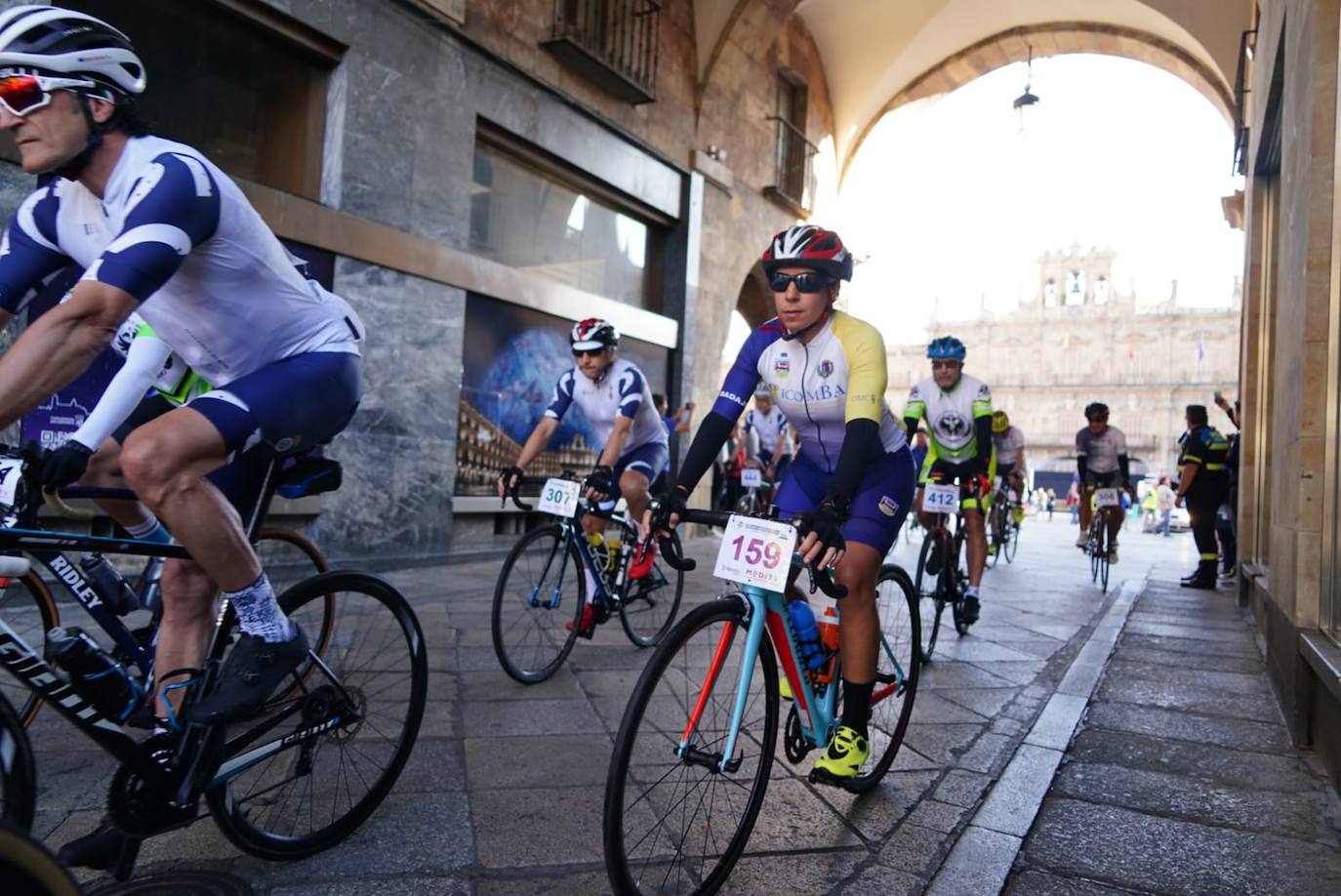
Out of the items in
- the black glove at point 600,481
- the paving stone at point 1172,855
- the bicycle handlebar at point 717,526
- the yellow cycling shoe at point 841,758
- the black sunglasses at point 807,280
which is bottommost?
the paving stone at point 1172,855

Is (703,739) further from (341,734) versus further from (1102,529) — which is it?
(1102,529)

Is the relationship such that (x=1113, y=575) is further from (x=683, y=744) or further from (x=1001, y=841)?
(x=683, y=744)

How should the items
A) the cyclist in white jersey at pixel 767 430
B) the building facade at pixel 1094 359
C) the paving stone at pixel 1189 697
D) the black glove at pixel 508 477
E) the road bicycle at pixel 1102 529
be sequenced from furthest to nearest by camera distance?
the building facade at pixel 1094 359 < the cyclist in white jersey at pixel 767 430 < the road bicycle at pixel 1102 529 < the black glove at pixel 508 477 < the paving stone at pixel 1189 697

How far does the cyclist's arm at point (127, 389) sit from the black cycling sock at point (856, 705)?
2271 millimetres

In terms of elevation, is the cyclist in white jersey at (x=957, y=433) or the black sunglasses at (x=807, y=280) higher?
the black sunglasses at (x=807, y=280)

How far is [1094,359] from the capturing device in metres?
81.1

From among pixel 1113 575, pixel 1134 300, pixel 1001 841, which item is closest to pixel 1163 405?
pixel 1134 300

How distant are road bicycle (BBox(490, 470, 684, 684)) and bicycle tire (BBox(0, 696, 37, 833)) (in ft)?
8.84

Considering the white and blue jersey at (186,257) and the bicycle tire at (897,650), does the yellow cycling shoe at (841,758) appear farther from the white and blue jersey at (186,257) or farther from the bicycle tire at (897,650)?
the white and blue jersey at (186,257)

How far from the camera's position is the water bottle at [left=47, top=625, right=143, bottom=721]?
79.7 inches

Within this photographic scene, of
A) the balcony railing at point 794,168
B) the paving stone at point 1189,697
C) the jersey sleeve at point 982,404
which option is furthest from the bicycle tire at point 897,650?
the balcony railing at point 794,168

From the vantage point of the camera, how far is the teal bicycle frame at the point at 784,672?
236 centimetres

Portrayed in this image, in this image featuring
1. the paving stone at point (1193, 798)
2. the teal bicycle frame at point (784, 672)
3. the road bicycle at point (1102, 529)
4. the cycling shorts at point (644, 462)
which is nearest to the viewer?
the teal bicycle frame at point (784, 672)

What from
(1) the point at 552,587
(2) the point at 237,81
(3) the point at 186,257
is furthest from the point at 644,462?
(2) the point at 237,81
